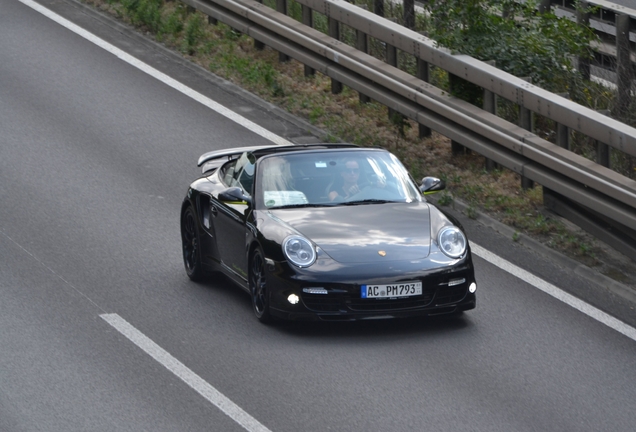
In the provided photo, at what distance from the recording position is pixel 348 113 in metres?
16.1

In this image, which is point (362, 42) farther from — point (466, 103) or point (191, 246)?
point (191, 246)

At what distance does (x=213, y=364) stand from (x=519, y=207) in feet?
16.2

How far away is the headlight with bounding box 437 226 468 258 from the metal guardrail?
75.4 inches

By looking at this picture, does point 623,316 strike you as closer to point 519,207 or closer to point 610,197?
point 610,197

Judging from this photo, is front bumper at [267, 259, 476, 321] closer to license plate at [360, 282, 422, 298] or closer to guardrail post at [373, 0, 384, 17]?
license plate at [360, 282, 422, 298]

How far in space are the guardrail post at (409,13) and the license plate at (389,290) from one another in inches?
313

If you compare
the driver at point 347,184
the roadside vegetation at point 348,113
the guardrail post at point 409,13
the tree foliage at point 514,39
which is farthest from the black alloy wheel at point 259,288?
the guardrail post at point 409,13

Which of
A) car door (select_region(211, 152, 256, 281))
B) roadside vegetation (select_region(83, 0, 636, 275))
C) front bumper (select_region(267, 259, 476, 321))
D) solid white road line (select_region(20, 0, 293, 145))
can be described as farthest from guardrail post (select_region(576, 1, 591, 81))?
front bumper (select_region(267, 259, 476, 321))

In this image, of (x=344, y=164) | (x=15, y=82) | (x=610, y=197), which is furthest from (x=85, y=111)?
(x=610, y=197)

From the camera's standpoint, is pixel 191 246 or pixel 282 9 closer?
pixel 191 246

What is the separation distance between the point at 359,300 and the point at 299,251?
0.60 metres

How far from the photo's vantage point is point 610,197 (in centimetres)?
1148

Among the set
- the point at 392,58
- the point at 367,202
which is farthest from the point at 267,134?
the point at 367,202

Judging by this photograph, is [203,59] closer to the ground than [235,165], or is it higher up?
closer to the ground
